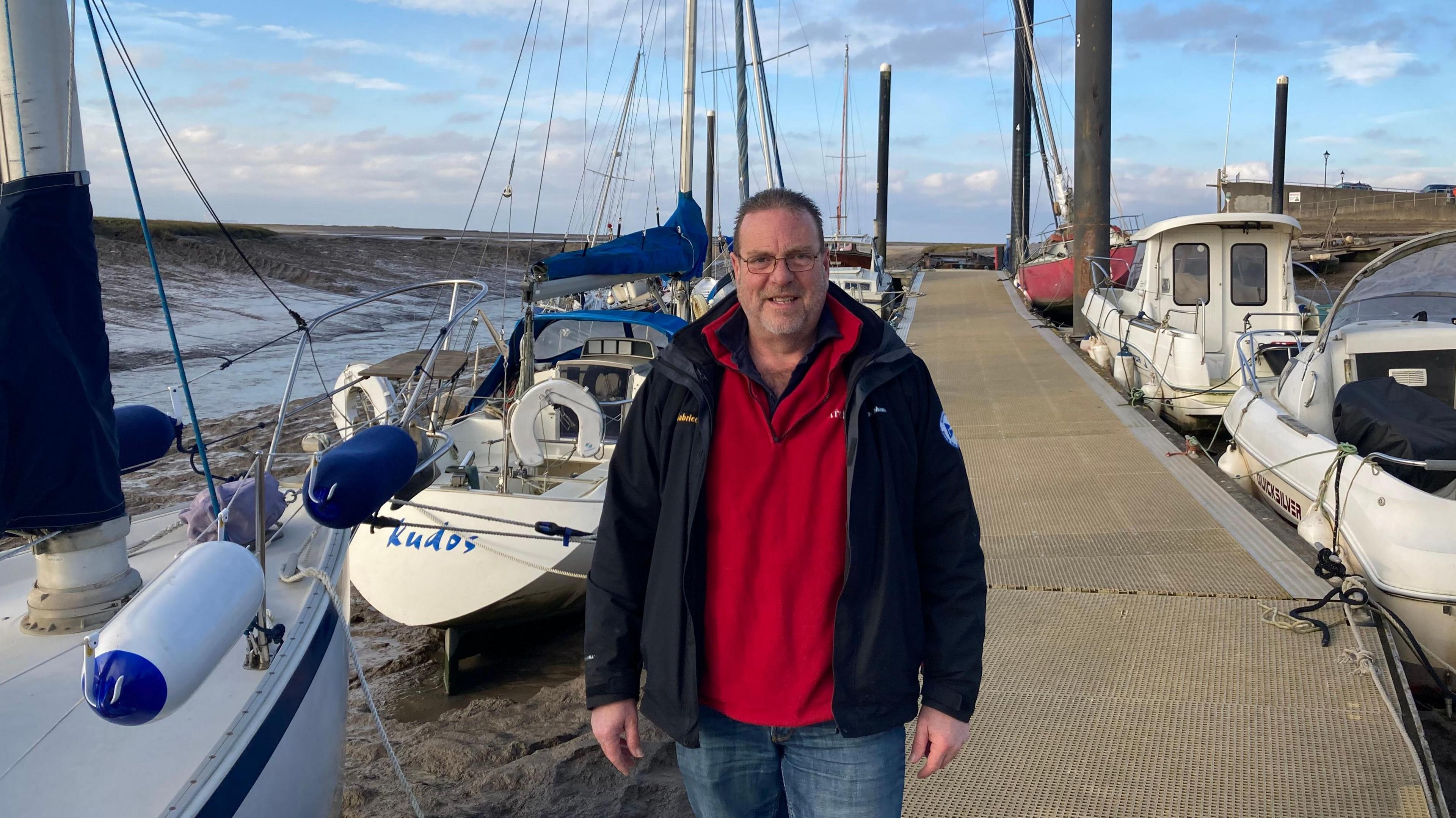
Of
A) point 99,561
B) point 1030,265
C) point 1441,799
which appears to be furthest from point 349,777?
point 1030,265

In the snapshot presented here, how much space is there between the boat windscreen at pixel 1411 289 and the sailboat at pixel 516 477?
6.36 metres

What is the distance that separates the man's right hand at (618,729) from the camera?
201 cm

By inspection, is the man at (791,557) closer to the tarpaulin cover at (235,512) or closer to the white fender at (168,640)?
the white fender at (168,640)

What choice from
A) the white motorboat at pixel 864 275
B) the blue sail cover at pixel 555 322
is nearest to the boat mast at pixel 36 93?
the blue sail cover at pixel 555 322

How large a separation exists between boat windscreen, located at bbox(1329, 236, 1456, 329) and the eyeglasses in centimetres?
815

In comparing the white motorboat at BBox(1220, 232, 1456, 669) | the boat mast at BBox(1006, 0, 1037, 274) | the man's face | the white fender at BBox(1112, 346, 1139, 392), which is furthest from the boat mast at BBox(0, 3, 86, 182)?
the boat mast at BBox(1006, 0, 1037, 274)

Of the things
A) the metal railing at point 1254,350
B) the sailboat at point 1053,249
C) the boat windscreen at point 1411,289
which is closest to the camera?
the metal railing at point 1254,350

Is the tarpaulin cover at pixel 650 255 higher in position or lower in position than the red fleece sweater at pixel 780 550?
higher

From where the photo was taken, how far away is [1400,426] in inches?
230

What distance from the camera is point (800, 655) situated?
1885 mm

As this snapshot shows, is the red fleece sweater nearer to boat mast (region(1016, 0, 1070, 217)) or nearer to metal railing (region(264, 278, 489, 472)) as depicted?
metal railing (region(264, 278, 489, 472))

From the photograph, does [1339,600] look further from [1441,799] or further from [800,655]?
[800,655]

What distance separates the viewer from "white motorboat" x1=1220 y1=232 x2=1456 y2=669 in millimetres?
4816

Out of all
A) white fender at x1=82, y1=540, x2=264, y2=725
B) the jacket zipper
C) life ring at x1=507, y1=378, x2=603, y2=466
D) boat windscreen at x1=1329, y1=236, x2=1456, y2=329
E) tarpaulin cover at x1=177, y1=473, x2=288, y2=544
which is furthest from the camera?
boat windscreen at x1=1329, y1=236, x2=1456, y2=329
